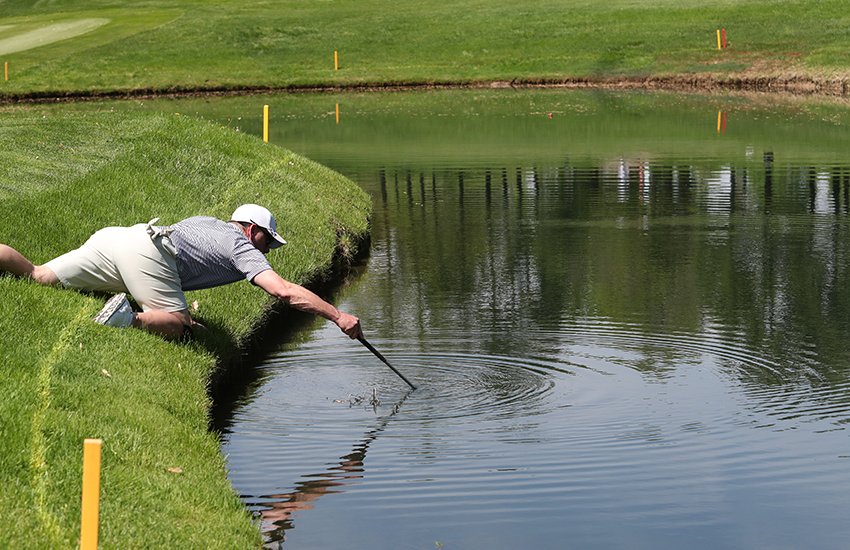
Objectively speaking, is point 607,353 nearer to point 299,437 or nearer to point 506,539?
point 299,437

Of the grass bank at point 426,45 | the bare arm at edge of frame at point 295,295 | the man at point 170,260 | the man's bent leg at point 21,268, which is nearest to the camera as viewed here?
the bare arm at edge of frame at point 295,295

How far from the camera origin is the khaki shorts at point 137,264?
9164 mm

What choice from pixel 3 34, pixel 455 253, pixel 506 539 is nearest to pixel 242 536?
pixel 506 539

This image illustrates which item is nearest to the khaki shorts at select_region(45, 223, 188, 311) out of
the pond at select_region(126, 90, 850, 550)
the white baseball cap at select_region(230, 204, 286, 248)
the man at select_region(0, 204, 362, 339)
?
the man at select_region(0, 204, 362, 339)

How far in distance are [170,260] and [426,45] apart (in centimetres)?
5318

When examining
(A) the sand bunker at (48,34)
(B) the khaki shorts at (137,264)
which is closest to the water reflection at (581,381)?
(B) the khaki shorts at (137,264)

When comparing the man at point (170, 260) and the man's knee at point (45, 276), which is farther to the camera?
the man's knee at point (45, 276)

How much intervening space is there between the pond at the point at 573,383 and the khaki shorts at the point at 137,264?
1.16 m

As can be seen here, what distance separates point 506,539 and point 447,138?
27.1 m

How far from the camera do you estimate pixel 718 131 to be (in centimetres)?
3300

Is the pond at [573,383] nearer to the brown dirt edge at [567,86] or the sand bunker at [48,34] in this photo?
the brown dirt edge at [567,86]

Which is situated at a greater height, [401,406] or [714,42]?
[714,42]

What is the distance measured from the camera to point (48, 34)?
207 ft

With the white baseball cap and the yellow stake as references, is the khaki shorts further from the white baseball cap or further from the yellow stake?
the yellow stake
